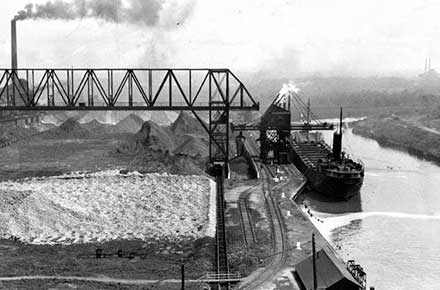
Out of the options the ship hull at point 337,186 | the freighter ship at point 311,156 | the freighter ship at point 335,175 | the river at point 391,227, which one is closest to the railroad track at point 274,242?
the river at point 391,227

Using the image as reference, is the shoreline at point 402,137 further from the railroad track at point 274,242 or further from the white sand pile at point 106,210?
the white sand pile at point 106,210

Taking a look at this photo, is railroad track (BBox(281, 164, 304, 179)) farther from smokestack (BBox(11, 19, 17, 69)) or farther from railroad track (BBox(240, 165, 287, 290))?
smokestack (BBox(11, 19, 17, 69))

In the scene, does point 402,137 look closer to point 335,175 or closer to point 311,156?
point 311,156

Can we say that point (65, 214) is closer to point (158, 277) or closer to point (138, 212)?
point (138, 212)

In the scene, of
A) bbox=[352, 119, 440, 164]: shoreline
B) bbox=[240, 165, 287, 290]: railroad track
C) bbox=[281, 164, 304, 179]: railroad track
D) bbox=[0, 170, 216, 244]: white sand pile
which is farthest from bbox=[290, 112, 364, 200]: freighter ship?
bbox=[352, 119, 440, 164]: shoreline

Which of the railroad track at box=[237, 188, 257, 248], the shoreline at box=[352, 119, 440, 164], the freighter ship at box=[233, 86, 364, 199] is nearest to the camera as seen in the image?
the railroad track at box=[237, 188, 257, 248]

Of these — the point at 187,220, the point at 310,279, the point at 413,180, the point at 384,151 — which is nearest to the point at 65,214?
the point at 187,220
